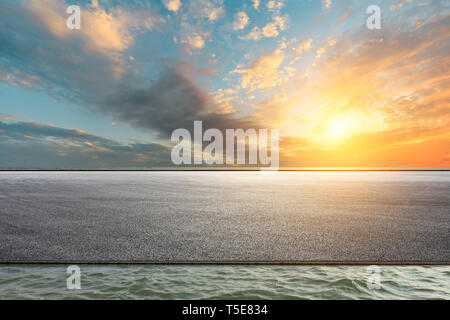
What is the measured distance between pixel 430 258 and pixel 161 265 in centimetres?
590

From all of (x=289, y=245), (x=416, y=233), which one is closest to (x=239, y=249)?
(x=289, y=245)

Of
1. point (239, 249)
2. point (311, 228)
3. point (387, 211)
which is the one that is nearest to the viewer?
point (239, 249)

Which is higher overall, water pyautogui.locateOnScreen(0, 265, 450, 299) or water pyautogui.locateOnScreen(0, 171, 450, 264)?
water pyautogui.locateOnScreen(0, 171, 450, 264)

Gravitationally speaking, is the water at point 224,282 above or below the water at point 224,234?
below

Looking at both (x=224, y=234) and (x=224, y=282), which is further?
(x=224, y=234)

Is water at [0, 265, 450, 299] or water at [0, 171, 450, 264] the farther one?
water at [0, 171, 450, 264]

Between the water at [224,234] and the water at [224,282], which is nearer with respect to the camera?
the water at [224,282]

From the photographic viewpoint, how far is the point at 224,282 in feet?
14.3

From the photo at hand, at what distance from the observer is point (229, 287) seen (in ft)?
13.6

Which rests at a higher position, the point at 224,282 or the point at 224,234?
the point at 224,234

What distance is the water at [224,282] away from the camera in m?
3.91

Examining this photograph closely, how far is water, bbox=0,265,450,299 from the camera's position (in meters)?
3.91
